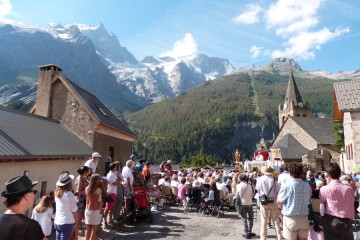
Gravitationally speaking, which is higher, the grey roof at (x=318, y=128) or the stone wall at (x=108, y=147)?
the grey roof at (x=318, y=128)

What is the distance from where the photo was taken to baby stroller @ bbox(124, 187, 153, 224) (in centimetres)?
1064

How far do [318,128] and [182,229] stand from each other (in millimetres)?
50000

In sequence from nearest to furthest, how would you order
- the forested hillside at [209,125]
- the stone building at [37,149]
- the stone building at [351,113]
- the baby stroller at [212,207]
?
the stone building at [37,149], the baby stroller at [212,207], the stone building at [351,113], the forested hillside at [209,125]

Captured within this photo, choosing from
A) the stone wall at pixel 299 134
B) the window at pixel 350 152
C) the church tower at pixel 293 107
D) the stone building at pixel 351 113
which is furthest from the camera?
the church tower at pixel 293 107

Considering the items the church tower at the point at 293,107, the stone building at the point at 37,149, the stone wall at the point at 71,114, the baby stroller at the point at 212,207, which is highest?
the church tower at the point at 293,107

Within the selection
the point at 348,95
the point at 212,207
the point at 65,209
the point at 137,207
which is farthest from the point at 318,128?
the point at 65,209

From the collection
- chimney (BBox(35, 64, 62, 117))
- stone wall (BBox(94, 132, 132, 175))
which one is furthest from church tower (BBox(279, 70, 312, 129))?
chimney (BBox(35, 64, 62, 117))

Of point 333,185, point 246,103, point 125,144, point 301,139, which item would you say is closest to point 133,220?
point 333,185

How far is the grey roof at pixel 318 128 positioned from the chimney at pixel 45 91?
43044 mm

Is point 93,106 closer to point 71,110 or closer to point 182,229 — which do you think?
point 71,110

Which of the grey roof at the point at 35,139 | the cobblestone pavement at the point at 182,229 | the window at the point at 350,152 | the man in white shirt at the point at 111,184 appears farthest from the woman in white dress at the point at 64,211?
the window at the point at 350,152

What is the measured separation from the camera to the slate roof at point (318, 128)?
164 ft

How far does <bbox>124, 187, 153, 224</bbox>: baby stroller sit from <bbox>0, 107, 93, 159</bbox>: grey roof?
3877 mm

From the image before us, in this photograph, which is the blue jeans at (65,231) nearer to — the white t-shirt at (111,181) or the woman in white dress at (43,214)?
the woman in white dress at (43,214)
